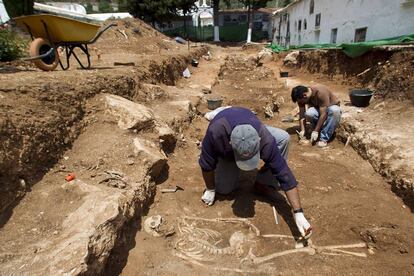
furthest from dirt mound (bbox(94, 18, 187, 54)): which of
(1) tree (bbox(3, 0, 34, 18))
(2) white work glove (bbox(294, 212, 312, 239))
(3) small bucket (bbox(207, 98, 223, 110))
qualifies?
(2) white work glove (bbox(294, 212, 312, 239))

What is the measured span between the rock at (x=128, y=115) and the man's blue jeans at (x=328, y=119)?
2532 millimetres

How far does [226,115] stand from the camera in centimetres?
273

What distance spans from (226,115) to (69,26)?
353cm

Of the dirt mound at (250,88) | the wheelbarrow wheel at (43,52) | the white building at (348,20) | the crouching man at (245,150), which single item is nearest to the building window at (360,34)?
the white building at (348,20)

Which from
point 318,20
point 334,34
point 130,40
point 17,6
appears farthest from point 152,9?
point 334,34

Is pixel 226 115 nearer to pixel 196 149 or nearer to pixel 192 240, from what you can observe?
pixel 192 240

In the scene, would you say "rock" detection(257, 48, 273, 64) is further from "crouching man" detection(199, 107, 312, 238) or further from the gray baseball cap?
the gray baseball cap

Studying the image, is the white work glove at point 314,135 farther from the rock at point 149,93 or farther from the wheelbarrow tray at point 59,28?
the wheelbarrow tray at point 59,28

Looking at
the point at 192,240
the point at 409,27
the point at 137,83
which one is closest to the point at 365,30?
the point at 409,27

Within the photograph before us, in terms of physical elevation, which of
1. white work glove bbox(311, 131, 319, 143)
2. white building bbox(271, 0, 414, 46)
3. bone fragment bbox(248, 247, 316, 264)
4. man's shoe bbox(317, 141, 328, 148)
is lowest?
bone fragment bbox(248, 247, 316, 264)

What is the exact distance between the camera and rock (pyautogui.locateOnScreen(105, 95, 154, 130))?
12.2 ft

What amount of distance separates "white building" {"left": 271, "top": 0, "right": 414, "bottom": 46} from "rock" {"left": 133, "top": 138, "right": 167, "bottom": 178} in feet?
25.7

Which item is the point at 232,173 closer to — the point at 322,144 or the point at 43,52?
the point at 322,144

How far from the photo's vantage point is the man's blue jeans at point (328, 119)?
467 centimetres
